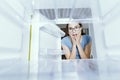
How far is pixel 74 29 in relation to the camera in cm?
150

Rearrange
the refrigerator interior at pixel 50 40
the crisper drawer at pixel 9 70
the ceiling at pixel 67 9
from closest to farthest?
the crisper drawer at pixel 9 70 → the refrigerator interior at pixel 50 40 → the ceiling at pixel 67 9

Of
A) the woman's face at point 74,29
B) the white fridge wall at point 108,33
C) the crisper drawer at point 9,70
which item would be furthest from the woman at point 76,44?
the crisper drawer at point 9,70

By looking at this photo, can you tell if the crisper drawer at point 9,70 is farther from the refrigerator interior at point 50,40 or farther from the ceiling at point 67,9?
the ceiling at point 67,9

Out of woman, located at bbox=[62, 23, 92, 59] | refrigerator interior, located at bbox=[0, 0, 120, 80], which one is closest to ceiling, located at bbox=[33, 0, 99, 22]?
refrigerator interior, located at bbox=[0, 0, 120, 80]

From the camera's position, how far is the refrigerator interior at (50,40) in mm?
709

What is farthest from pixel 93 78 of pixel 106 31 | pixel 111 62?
pixel 106 31

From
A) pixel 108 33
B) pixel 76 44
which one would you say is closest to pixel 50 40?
pixel 76 44

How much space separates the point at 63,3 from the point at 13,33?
0.62 m

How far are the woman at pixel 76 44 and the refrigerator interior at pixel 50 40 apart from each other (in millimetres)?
75

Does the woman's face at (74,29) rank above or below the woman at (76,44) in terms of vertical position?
above

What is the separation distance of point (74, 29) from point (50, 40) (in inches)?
11.8

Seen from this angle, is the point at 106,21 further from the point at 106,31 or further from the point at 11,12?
the point at 11,12

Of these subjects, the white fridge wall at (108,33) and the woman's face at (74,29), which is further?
the woman's face at (74,29)

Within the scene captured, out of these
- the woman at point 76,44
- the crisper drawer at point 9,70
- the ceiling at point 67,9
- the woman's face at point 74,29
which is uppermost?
the ceiling at point 67,9
